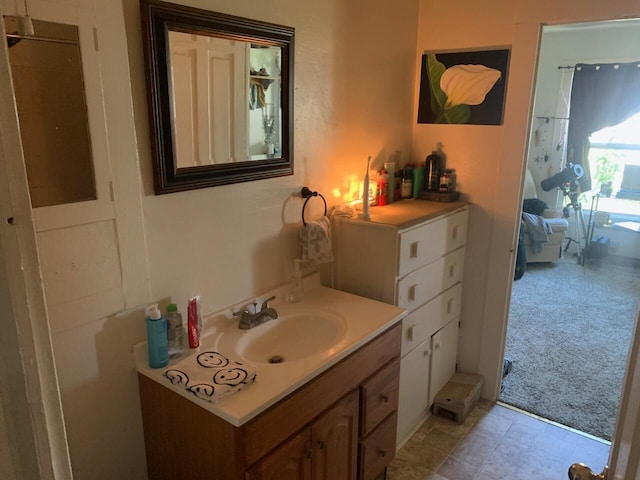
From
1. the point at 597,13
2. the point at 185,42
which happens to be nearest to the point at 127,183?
the point at 185,42

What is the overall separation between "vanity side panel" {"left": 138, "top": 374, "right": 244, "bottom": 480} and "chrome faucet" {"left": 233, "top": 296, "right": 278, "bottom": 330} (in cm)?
40

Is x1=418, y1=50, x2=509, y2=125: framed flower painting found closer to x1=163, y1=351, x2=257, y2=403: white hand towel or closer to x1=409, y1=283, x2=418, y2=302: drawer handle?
x1=409, y1=283, x2=418, y2=302: drawer handle

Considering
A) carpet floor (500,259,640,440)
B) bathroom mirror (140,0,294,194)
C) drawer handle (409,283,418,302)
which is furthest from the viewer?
carpet floor (500,259,640,440)

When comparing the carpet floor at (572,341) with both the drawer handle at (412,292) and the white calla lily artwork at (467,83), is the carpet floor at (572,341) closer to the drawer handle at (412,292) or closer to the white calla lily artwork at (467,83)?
the drawer handle at (412,292)

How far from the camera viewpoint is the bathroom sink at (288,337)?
1.70 m

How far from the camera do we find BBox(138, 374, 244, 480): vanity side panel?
1310 mm

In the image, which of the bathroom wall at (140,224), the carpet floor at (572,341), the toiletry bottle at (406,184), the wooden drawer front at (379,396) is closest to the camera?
the bathroom wall at (140,224)

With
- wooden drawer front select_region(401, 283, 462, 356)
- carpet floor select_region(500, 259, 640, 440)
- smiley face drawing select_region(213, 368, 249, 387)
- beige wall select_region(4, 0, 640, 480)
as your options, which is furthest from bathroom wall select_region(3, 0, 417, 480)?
carpet floor select_region(500, 259, 640, 440)

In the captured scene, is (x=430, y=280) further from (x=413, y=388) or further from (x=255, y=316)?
(x=255, y=316)

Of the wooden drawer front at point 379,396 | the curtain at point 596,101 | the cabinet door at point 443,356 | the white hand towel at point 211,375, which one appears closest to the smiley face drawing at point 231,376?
the white hand towel at point 211,375

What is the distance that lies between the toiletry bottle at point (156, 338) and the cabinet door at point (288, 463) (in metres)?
0.42

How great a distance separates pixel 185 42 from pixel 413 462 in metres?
2.02

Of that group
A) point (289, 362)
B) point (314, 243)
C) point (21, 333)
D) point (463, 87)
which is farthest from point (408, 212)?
point (21, 333)

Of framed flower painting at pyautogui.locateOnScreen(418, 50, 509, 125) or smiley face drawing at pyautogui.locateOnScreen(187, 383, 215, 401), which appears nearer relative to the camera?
smiley face drawing at pyautogui.locateOnScreen(187, 383, 215, 401)
